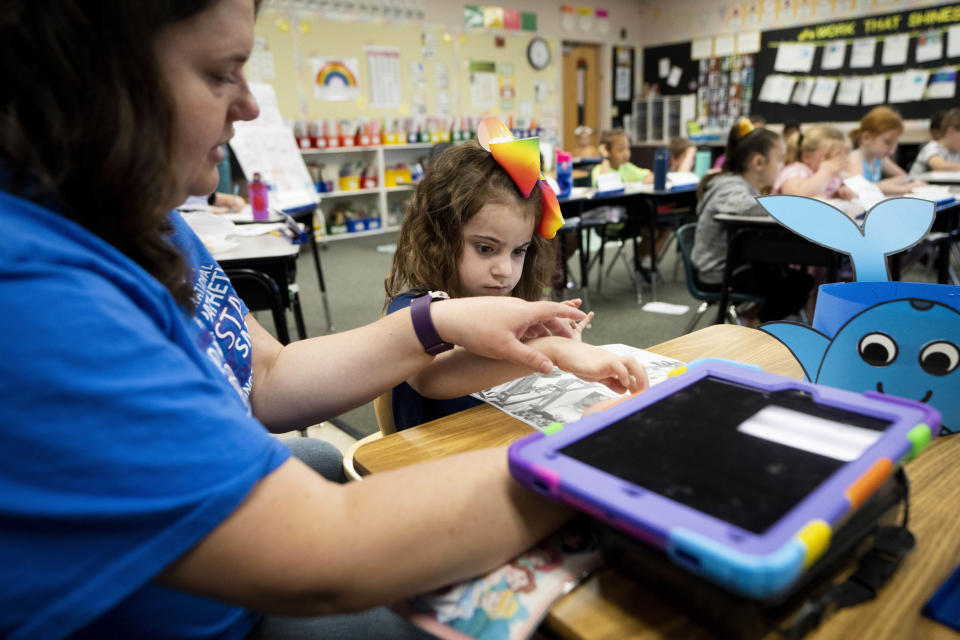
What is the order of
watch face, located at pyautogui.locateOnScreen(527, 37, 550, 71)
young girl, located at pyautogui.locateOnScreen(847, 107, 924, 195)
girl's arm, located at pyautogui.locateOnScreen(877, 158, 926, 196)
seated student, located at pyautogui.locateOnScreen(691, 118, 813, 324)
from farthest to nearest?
watch face, located at pyautogui.locateOnScreen(527, 37, 550, 71) < young girl, located at pyautogui.locateOnScreen(847, 107, 924, 195) < girl's arm, located at pyautogui.locateOnScreen(877, 158, 926, 196) < seated student, located at pyautogui.locateOnScreen(691, 118, 813, 324)

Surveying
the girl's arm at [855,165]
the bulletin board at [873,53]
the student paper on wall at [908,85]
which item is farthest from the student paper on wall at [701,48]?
the girl's arm at [855,165]

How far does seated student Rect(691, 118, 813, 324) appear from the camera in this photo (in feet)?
8.23

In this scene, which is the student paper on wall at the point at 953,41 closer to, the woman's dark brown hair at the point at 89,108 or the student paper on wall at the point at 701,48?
the student paper on wall at the point at 701,48

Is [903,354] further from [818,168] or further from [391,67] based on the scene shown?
[391,67]

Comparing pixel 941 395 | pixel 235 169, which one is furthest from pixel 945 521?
pixel 235 169

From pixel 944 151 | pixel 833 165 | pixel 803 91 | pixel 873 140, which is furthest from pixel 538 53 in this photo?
pixel 833 165

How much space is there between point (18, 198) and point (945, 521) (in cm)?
75

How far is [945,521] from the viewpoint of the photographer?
510 millimetres

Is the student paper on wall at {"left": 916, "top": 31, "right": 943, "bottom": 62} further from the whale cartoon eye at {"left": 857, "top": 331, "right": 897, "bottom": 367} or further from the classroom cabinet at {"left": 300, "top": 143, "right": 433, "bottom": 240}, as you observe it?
the whale cartoon eye at {"left": 857, "top": 331, "right": 897, "bottom": 367}

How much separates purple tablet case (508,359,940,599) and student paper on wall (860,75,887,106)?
7.36 metres

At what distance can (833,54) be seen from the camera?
664cm

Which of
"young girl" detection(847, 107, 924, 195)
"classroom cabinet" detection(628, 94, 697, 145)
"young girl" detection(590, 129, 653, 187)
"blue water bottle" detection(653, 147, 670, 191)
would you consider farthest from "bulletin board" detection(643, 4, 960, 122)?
"blue water bottle" detection(653, 147, 670, 191)

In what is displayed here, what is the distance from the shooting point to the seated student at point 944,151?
4.38 metres

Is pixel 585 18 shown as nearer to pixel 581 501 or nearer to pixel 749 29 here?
pixel 749 29
